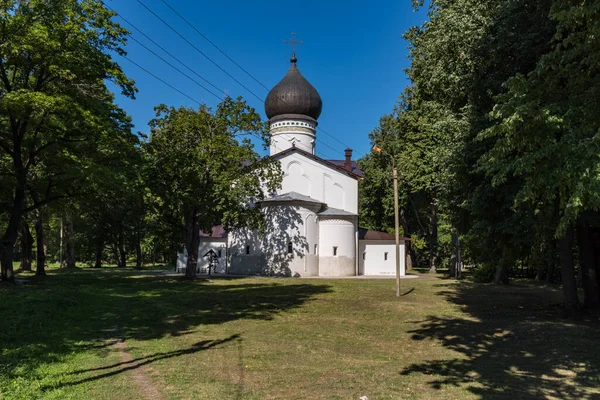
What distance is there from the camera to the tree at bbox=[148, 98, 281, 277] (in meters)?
26.4

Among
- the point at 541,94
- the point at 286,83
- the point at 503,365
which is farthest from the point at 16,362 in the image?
the point at 286,83

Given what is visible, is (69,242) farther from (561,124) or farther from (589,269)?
(561,124)

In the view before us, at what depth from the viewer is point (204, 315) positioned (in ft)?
45.0

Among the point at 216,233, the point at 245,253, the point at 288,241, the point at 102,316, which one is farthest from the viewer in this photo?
the point at 216,233

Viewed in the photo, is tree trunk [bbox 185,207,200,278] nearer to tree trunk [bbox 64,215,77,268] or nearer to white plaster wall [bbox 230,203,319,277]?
white plaster wall [bbox 230,203,319,277]

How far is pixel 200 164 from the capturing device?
86.6ft

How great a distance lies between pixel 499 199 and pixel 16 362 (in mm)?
12408

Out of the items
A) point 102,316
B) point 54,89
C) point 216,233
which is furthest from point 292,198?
point 102,316

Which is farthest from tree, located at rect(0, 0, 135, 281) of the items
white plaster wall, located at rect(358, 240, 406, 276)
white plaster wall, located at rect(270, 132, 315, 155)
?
white plaster wall, located at rect(358, 240, 406, 276)

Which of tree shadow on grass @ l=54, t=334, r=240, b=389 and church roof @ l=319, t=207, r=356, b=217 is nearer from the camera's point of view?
tree shadow on grass @ l=54, t=334, r=240, b=389

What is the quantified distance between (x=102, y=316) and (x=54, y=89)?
1152 cm

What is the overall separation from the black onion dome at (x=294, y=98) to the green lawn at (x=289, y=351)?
84.3ft

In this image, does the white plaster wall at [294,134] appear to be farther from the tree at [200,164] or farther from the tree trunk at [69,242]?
the tree trunk at [69,242]

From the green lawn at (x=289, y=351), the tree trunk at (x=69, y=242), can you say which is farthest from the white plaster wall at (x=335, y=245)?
the tree trunk at (x=69, y=242)
